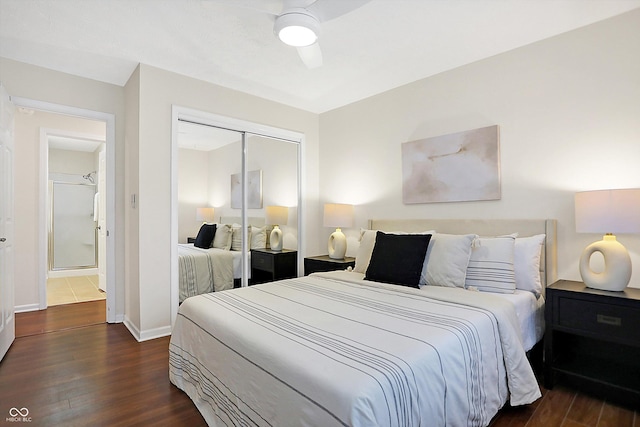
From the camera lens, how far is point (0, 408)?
76.4 inches

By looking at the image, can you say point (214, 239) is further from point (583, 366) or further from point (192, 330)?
point (583, 366)

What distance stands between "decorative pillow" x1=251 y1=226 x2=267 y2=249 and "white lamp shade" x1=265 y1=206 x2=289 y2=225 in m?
0.13

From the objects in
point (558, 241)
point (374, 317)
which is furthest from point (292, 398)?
point (558, 241)

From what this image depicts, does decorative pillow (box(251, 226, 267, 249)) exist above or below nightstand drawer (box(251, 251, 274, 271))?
above

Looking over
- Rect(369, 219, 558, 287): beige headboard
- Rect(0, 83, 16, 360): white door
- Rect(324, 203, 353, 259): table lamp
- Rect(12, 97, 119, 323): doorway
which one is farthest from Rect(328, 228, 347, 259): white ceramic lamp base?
Rect(0, 83, 16, 360): white door

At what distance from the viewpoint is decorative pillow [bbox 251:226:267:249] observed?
3.92 m

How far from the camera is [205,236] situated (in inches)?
139

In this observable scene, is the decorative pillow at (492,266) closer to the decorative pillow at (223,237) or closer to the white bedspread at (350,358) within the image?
the white bedspread at (350,358)

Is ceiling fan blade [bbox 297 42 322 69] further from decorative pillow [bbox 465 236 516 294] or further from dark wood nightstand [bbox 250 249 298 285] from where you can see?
dark wood nightstand [bbox 250 249 298 285]

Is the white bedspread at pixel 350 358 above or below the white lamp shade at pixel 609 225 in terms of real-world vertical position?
below

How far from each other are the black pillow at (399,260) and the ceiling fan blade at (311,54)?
1451 mm

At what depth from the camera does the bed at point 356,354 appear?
1.16m

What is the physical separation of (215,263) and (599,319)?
10.7 ft

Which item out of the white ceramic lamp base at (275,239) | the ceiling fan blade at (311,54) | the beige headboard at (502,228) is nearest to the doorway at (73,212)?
the white ceramic lamp base at (275,239)
